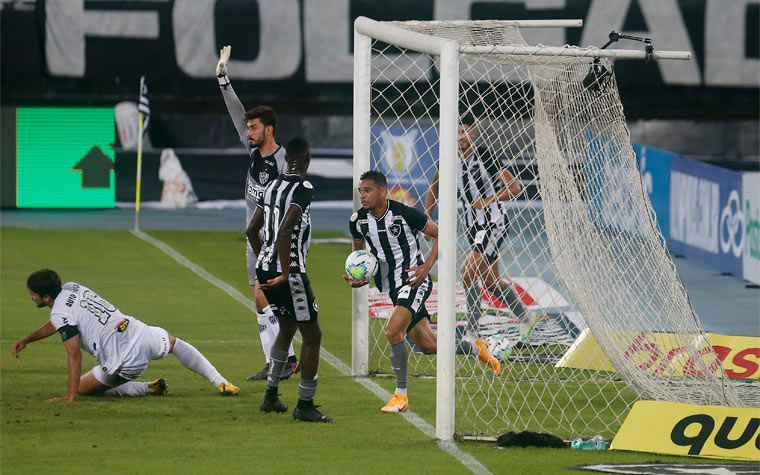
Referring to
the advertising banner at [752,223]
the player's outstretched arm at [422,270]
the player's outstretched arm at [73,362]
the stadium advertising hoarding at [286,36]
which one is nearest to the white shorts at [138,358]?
the player's outstretched arm at [73,362]

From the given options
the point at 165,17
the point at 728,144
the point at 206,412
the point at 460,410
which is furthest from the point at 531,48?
the point at 728,144

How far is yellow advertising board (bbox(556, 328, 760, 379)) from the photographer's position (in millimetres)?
8797

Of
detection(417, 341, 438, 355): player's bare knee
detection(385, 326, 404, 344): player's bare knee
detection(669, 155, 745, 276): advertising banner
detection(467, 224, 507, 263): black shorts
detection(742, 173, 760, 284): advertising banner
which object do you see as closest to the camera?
detection(385, 326, 404, 344): player's bare knee

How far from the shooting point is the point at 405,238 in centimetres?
859

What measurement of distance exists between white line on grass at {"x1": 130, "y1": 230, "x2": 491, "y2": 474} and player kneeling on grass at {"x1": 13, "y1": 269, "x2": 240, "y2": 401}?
131 cm

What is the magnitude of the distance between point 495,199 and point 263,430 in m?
2.73

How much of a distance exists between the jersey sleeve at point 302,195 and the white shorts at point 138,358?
151 centimetres

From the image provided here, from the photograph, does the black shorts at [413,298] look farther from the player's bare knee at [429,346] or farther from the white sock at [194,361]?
the white sock at [194,361]

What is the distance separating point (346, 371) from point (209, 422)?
6.49 feet

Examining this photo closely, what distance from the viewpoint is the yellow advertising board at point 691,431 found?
720 cm

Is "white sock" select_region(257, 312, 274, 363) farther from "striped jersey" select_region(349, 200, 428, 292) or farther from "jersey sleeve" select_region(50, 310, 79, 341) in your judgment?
"jersey sleeve" select_region(50, 310, 79, 341)

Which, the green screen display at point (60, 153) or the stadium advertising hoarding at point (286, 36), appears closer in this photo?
the stadium advertising hoarding at point (286, 36)

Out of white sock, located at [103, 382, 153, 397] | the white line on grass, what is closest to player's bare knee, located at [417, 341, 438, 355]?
the white line on grass

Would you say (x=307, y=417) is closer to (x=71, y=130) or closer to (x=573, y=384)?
(x=573, y=384)
